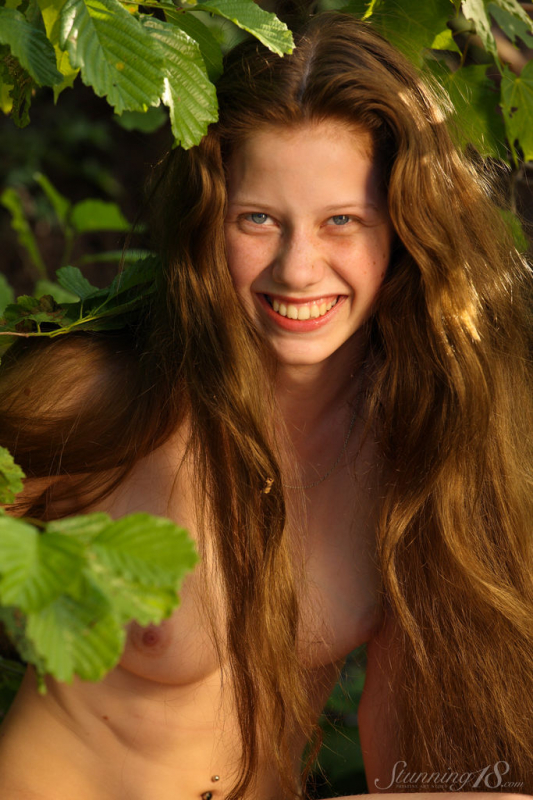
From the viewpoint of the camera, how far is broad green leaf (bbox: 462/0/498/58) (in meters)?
1.42

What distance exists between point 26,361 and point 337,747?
1.60m

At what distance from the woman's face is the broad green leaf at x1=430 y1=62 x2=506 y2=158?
34 centimetres

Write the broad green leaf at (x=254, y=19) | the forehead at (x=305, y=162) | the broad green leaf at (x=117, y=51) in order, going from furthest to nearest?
1. the forehead at (x=305, y=162)
2. the broad green leaf at (x=254, y=19)
3. the broad green leaf at (x=117, y=51)

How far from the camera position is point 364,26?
1.49 meters

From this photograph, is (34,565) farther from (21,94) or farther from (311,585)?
(311,585)

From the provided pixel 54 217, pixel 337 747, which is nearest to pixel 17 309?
pixel 337 747

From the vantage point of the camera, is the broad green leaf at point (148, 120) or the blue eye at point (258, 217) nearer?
the blue eye at point (258, 217)

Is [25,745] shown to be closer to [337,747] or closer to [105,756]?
[105,756]

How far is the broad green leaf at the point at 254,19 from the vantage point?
3.51 ft

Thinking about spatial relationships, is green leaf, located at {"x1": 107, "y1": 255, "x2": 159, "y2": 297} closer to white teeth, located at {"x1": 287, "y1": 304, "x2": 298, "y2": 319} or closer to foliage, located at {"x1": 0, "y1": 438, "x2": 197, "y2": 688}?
white teeth, located at {"x1": 287, "y1": 304, "x2": 298, "y2": 319}

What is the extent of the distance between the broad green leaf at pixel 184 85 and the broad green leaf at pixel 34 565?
57 centimetres

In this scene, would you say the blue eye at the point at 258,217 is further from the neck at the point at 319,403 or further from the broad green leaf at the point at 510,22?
the broad green leaf at the point at 510,22

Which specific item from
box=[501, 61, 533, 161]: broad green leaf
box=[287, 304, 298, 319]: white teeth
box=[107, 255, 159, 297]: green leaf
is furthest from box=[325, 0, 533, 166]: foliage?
box=[107, 255, 159, 297]: green leaf

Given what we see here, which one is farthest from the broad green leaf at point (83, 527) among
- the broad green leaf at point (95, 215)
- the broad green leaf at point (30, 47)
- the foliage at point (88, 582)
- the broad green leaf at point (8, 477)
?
the broad green leaf at point (95, 215)
